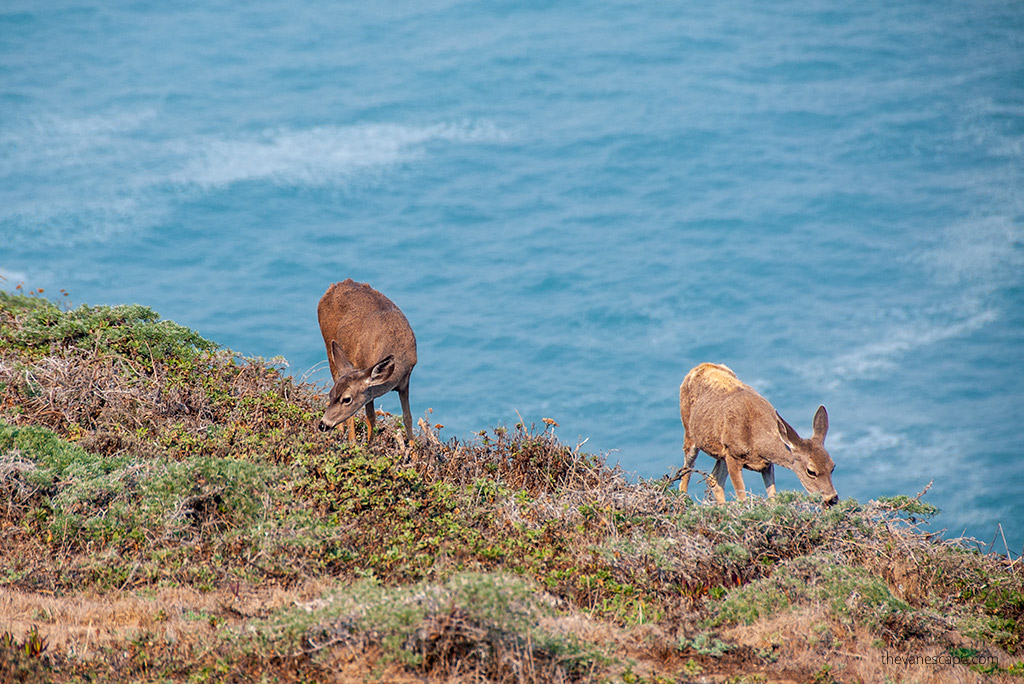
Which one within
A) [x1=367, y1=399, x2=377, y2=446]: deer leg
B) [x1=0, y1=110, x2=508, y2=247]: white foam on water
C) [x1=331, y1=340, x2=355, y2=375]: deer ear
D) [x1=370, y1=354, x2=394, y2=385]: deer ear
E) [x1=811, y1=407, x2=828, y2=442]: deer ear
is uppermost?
[x1=0, y1=110, x2=508, y2=247]: white foam on water

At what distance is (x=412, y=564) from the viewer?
8.70 m

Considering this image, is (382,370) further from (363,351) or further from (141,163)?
(141,163)

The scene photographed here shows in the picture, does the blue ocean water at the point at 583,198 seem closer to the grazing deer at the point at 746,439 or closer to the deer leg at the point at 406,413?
the grazing deer at the point at 746,439

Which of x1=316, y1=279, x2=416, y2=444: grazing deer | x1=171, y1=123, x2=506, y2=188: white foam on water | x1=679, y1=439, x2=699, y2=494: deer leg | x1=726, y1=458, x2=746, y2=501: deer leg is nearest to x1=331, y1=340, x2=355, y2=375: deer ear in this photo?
x1=316, y1=279, x2=416, y2=444: grazing deer

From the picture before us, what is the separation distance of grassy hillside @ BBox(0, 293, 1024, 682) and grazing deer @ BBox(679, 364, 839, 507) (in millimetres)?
1778

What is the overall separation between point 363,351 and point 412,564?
12.7 feet

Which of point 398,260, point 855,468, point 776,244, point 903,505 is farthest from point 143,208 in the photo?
point 903,505

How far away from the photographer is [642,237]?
171 ft

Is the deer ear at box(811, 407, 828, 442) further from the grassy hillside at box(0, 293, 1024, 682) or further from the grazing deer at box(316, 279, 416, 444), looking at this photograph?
the grazing deer at box(316, 279, 416, 444)

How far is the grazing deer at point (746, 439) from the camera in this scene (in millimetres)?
11898

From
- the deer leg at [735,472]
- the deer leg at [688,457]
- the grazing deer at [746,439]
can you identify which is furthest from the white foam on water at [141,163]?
the deer leg at [735,472]

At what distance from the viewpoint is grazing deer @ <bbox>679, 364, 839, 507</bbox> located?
11898 mm

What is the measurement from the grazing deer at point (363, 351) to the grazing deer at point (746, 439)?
10.8ft

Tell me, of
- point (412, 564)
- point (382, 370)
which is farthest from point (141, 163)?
point (412, 564)
